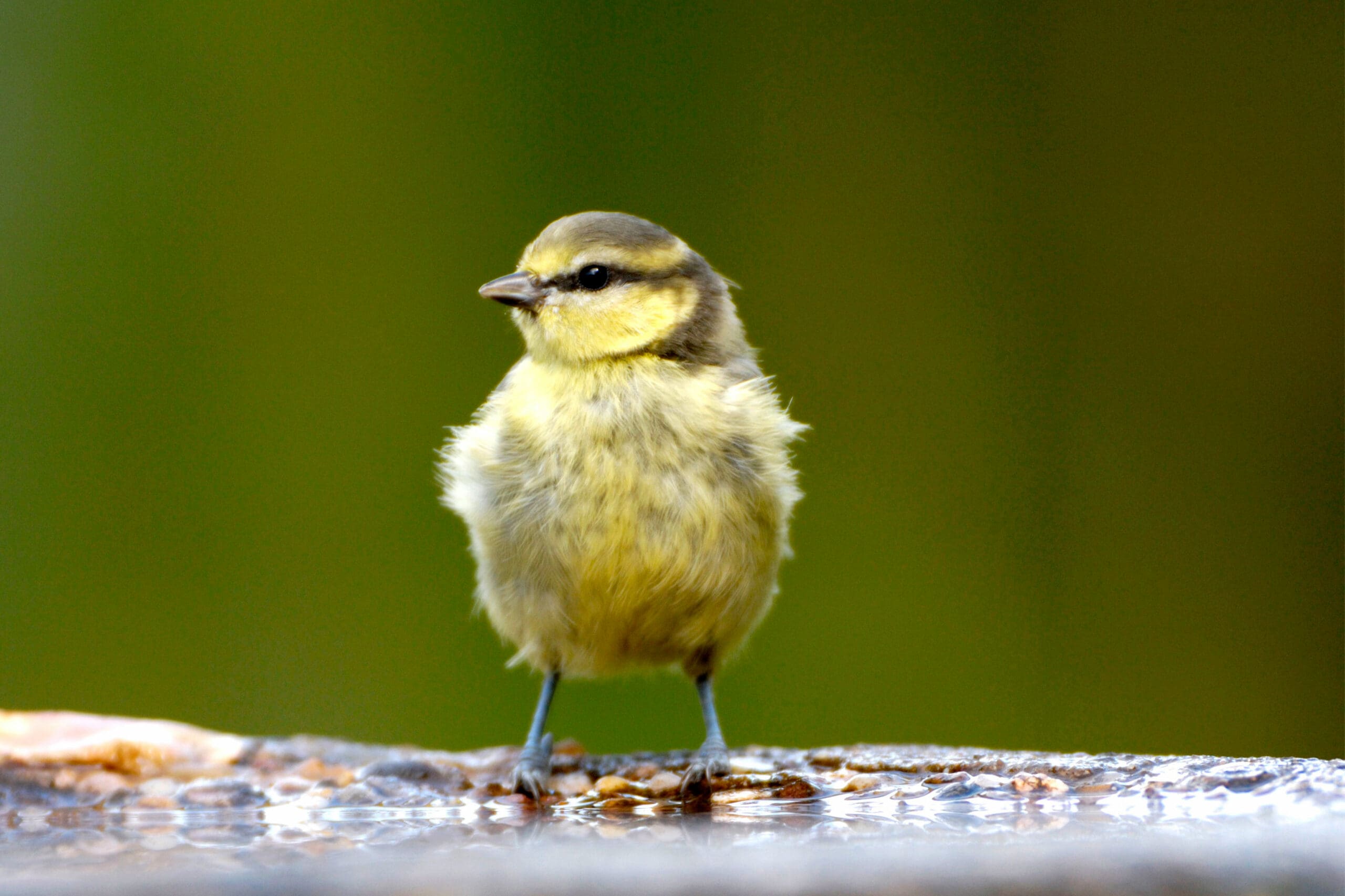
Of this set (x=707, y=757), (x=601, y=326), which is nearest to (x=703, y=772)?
(x=707, y=757)

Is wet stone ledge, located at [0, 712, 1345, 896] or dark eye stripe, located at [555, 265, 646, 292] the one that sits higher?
dark eye stripe, located at [555, 265, 646, 292]

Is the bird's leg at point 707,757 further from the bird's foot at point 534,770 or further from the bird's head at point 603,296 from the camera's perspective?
the bird's head at point 603,296

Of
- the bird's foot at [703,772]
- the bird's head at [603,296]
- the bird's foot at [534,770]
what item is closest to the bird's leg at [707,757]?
the bird's foot at [703,772]

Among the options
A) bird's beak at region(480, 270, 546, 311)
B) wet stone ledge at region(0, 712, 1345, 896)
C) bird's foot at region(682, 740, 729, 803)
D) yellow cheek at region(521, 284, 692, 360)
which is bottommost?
bird's foot at region(682, 740, 729, 803)

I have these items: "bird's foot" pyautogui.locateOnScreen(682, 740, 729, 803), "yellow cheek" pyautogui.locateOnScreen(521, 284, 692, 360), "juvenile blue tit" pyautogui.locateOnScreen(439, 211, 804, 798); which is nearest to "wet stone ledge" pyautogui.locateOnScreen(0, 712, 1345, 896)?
"bird's foot" pyautogui.locateOnScreen(682, 740, 729, 803)

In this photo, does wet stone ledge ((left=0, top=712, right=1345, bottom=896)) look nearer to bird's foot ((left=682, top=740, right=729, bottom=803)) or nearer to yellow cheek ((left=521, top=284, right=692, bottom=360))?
bird's foot ((left=682, top=740, right=729, bottom=803))

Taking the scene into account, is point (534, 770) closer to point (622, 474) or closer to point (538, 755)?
point (538, 755)

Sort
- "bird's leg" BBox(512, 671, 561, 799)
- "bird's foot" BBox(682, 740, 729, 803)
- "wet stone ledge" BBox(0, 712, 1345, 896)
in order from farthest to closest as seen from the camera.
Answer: "bird's leg" BBox(512, 671, 561, 799)
"bird's foot" BBox(682, 740, 729, 803)
"wet stone ledge" BBox(0, 712, 1345, 896)

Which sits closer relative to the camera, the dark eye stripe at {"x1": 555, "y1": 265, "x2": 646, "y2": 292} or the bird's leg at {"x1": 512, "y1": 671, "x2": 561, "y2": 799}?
the bird's leg at {"x1": 512, "y1": 671, "x2": 561, "y2": 799}
